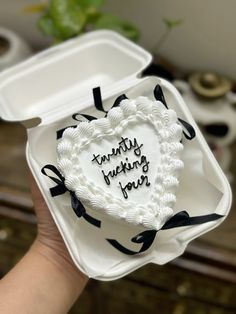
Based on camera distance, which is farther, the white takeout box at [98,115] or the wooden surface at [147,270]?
the wooden surface at [147,270]

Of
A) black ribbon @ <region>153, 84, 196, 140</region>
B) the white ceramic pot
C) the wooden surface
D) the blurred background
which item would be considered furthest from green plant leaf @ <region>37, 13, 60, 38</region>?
black ribbon @ <region>153, 84, 196, 140</region>

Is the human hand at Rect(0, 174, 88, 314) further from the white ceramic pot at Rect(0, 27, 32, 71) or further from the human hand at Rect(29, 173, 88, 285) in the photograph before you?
the white ceramic pot at Rect(0, 27, 32, 71)

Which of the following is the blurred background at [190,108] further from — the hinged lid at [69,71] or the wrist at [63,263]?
the wrist at [63,263]

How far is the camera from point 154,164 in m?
0.68

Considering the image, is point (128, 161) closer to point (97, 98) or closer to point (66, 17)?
point (97, 98)

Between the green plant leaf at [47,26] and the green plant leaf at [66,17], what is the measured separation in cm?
2

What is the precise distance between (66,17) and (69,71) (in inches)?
4.9

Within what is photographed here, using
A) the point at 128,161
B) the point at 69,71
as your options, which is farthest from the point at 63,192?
the point at 69,71

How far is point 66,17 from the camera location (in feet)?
3.26

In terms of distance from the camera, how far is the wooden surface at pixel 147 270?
3.20 ft

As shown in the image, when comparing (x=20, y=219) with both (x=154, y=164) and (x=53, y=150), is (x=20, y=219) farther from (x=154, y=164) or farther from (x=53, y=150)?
(x=154, y=164)

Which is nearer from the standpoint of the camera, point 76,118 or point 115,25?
point 76,118

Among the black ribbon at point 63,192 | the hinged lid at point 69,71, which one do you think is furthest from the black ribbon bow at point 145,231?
the hinged lid at point 69,71

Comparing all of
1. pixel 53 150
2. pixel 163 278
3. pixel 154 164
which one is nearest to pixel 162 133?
pixel 154 164
